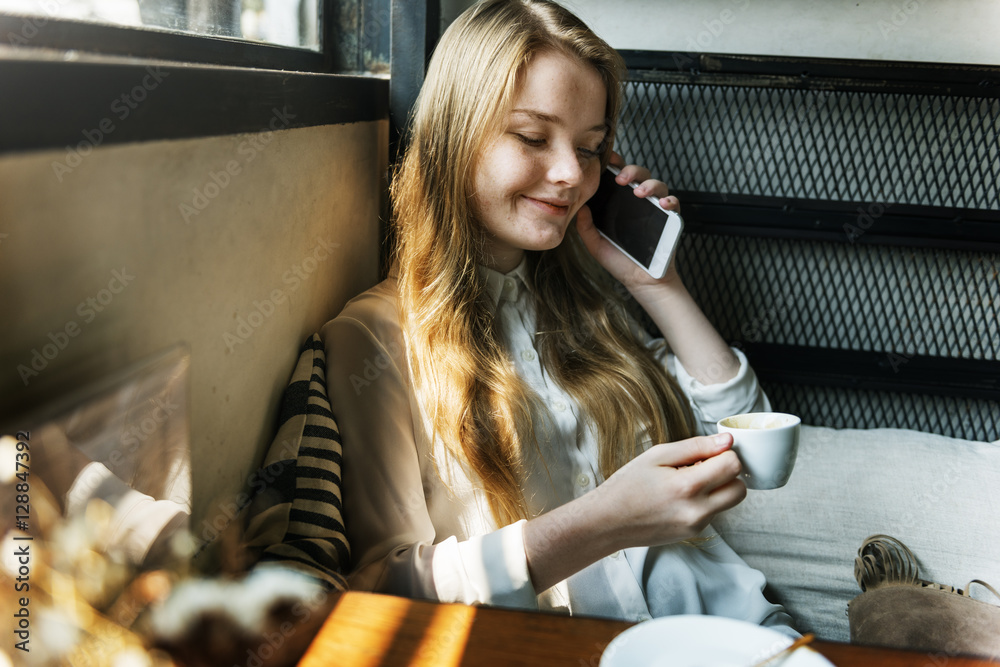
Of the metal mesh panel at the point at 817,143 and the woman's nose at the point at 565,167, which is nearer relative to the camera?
the woman's nose at the point at 565,167

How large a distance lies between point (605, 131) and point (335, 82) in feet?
1.48

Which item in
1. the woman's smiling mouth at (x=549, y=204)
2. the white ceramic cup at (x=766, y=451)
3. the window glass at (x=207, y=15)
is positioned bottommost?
the white ceramic cup at (x=766, y=451)

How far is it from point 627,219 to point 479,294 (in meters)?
0.37

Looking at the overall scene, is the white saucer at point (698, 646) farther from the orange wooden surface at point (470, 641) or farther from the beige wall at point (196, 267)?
the beige wall at point (196, 267)

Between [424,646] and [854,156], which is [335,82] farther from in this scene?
[854,156]

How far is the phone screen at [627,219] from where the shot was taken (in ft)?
4.51

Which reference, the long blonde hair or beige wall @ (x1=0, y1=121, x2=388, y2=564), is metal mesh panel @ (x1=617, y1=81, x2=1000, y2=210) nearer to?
the long blonde hair

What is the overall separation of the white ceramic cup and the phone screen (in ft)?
1.74

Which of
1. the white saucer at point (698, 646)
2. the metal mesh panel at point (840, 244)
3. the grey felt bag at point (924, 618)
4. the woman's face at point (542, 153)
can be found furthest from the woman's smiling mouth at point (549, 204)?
the grey felt bag at point (924, 618)

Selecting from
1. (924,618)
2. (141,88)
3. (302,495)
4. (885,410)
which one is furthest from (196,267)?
(885,410)

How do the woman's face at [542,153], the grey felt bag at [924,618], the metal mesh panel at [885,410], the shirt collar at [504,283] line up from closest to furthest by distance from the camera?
1. the grey felt bag at [924,618]
2. the woman's face at [542,153]
3. the shirt collar at [504,283]
4. the metal mesh panel at [885,410]

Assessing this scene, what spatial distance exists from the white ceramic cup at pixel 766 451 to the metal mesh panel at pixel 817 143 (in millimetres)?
880

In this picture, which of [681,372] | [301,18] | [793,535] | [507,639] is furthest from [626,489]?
[301,18]

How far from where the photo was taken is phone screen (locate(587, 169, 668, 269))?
1.38 metres
